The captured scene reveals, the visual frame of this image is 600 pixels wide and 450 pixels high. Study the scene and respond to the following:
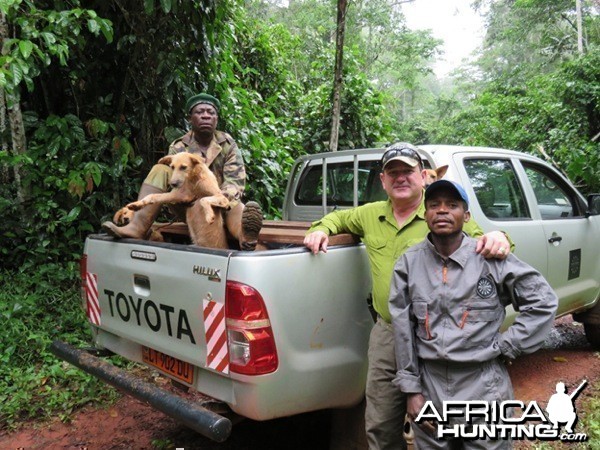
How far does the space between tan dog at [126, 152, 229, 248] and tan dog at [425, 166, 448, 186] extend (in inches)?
45.3

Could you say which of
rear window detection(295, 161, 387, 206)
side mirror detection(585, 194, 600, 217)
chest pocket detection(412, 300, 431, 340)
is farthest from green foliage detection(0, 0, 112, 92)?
side mirror detection(585, 194, 600, 217)

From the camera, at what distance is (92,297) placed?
3.02m

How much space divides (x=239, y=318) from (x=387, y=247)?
791 mm

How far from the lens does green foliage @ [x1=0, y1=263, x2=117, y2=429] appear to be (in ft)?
11.7

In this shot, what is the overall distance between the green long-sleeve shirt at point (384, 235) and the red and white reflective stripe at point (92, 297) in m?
1.43

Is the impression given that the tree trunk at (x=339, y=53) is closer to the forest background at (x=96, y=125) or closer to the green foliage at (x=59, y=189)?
the forest background at (x=96, y=125)

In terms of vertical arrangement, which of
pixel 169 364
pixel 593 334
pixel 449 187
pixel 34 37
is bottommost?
pixel 593 334

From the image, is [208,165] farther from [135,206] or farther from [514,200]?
[514,200]

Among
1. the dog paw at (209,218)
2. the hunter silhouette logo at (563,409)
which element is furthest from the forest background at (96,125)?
the hunter silhouette logo at (563,409)

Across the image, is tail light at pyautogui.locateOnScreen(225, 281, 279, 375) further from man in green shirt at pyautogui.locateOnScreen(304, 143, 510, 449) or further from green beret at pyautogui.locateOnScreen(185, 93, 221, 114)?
green beret at pyautogui.locateOnScreen(185, 93, 221, 114)

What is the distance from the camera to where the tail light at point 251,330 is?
204 cm

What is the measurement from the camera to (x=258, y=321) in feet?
6.70

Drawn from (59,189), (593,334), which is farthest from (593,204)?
(59,189)

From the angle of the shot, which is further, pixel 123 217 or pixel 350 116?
pixel 350 116
